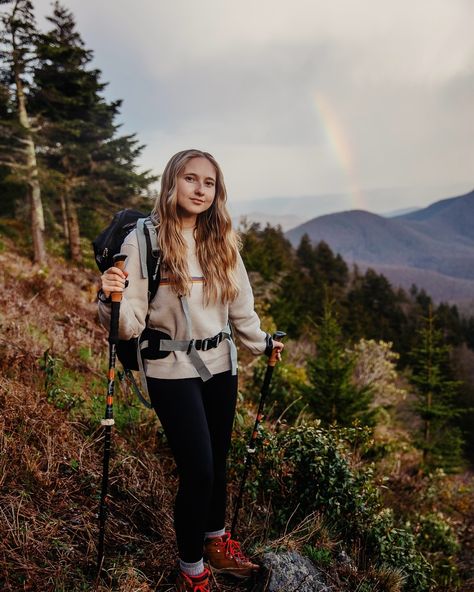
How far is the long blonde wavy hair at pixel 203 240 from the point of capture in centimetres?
247

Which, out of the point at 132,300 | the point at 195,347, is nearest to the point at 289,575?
the point at 195,347

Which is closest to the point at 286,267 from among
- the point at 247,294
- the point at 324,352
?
the point at 324,352

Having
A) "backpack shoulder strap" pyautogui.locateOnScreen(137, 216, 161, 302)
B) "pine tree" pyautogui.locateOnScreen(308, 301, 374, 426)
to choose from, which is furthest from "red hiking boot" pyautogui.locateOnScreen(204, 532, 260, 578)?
"pine tree" pyautogui.locateOnScreen(308, 301, 374, 426)

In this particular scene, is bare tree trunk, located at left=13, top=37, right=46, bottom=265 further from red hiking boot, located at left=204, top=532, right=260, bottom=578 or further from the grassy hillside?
red hiking boot, located at left=204, top=532, right=260, bottom=578

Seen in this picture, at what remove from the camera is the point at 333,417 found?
12.2 meters

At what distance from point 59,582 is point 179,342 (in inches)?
55.9

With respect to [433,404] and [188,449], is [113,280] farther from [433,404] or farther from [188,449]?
[433,404]

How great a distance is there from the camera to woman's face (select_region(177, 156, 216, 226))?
258 cm

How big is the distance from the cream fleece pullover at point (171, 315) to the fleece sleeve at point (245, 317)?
0.10 metres

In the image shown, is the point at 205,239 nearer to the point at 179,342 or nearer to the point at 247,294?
the point at 247,294

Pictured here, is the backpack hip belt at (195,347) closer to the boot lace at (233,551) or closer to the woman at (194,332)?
the woman at (194,332)

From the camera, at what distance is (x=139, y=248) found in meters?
2.42

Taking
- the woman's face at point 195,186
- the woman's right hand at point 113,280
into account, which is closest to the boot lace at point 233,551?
the woman's right hand at point 113,280

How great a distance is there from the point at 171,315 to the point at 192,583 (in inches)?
60.0
